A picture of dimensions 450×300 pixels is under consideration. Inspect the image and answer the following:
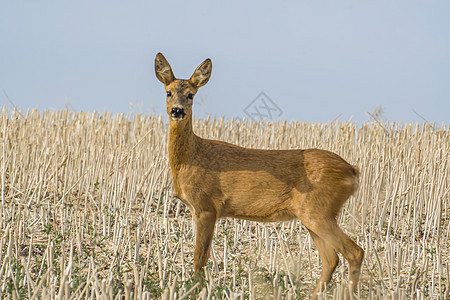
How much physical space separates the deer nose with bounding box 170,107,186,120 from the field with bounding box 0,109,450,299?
1.14m

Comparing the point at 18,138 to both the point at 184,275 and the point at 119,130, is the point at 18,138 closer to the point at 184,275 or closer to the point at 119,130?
the point at 119,130

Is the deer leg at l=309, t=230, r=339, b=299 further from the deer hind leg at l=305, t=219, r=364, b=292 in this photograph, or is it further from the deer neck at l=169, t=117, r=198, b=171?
the deer neck at l=169, t=117, r=198, b=171

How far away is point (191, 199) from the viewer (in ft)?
16.7

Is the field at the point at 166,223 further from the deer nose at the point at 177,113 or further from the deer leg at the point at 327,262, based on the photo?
the deer nose at the point at 177,113

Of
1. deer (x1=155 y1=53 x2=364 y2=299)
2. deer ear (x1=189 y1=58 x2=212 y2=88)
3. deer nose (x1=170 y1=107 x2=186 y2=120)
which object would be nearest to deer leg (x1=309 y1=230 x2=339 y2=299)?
deer (x1=155 y1=53 x2=364 y2=299)

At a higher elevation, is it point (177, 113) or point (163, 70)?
point (163, 70)

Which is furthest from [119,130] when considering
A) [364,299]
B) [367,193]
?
[364,299]

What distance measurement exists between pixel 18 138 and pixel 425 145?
24.5 ft

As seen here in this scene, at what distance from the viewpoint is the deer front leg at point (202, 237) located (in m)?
4.97

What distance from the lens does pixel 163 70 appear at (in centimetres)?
538

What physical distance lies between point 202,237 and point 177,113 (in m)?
1.08

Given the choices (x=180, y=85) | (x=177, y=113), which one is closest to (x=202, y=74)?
(x=180, y=85)

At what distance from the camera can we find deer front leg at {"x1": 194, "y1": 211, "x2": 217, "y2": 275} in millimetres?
4969

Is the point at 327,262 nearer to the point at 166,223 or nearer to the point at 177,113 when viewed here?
the point at 177,113
